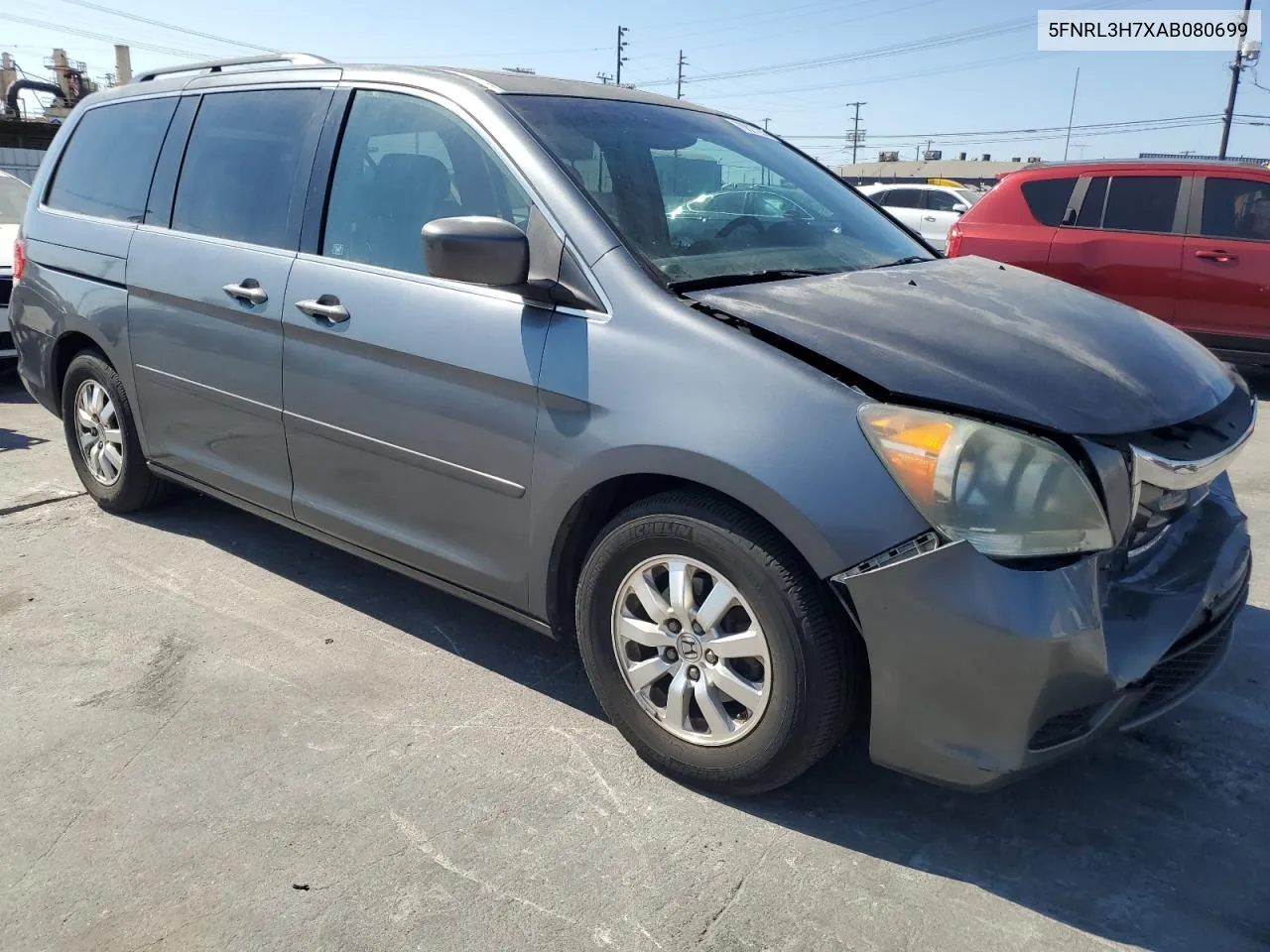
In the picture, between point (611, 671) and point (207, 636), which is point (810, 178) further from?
point (207, 636)

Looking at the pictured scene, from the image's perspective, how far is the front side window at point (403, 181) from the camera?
2988 mm

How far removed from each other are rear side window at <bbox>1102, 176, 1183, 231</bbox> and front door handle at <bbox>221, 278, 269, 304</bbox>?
6.85 m

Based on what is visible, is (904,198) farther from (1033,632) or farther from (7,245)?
(1033,632)

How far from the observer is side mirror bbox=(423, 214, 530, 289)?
263cm

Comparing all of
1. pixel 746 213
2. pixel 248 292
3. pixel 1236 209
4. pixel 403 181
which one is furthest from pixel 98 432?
pixel 1236 209

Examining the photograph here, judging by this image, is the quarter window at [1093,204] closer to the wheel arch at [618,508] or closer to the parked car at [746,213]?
the parked car at [746,213]

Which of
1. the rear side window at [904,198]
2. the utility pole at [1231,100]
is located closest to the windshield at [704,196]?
the rear side window at [904,198]

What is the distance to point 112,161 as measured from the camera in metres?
4.38

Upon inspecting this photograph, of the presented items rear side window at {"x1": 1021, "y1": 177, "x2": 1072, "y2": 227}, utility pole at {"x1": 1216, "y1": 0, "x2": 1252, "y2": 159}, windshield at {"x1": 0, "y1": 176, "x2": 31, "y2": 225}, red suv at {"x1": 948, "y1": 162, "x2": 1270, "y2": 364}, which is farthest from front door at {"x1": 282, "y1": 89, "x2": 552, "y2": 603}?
utility pole at {"x1": 1216, "y1": 0, "x2": 1252, "y2": 159}

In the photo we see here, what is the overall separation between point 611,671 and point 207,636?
162 centimetres

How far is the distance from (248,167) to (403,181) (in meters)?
0.85

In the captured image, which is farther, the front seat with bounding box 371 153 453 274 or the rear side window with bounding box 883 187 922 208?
the rear side window with bounding box 883 187 922 208

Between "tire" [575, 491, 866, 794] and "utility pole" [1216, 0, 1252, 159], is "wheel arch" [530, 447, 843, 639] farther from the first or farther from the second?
"utility pole" [1216, 0, 1252, 159]

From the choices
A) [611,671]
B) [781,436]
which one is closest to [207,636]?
[611,671]
